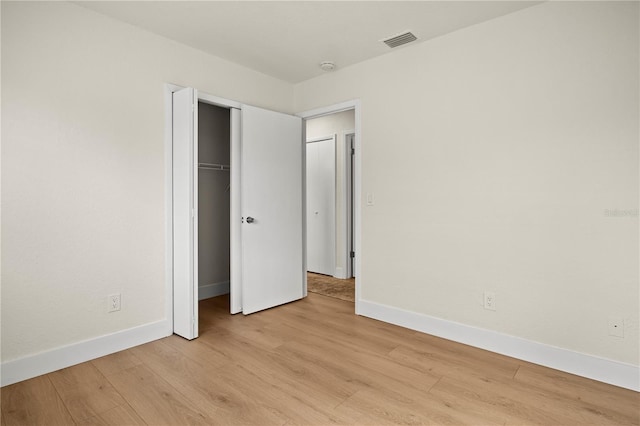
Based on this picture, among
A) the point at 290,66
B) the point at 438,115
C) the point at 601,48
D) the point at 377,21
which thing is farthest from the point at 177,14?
the point at 601,48

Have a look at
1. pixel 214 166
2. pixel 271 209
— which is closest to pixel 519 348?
pixel 271 209

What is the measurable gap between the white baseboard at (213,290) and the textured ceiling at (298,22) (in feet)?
8.16

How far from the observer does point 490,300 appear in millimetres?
2613

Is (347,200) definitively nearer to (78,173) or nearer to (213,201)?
(213,201)

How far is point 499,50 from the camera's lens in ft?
8.34

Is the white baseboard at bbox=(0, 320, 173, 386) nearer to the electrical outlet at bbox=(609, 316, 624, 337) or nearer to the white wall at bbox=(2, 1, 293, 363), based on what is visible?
the white wall at bbox=(2, 1, 293, 363)

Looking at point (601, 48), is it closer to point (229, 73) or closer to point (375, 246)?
point (375, 246)

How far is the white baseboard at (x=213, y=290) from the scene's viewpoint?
396 centimetres

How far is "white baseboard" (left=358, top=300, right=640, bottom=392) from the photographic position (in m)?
2.10

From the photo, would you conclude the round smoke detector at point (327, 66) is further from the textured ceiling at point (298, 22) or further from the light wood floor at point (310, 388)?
the light wood floor at point (310, 388)

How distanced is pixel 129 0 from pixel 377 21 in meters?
1.71

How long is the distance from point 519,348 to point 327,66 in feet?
9.50

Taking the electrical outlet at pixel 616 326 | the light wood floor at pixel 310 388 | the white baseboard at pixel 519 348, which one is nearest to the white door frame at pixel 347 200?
the white baseboard at pixel 519 348

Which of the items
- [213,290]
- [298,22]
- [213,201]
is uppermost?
[298,22]
